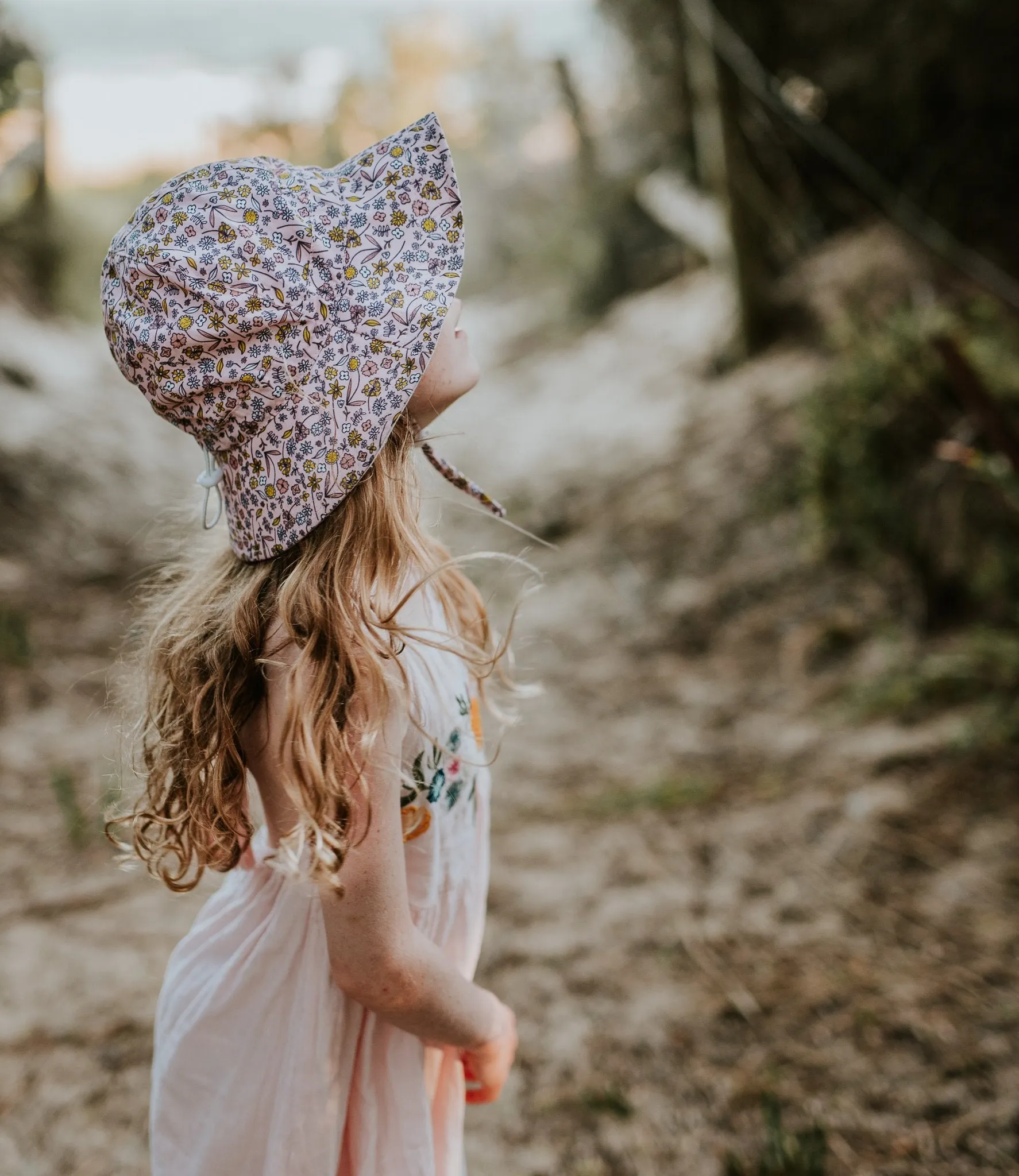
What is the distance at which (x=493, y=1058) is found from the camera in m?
1.18

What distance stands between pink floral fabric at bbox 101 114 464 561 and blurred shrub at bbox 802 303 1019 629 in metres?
3.17

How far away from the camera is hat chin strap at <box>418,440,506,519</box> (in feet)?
4.15

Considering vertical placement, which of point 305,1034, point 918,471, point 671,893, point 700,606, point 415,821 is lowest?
point 700,606

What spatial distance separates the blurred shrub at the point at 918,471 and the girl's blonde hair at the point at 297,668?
10.4 feet

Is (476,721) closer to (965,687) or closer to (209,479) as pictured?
(209,479)

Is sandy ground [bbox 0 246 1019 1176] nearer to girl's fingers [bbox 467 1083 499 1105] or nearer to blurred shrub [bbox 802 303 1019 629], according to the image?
blurred shrub [bbox 802 303 1019 629]

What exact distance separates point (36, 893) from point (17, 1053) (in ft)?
2.49

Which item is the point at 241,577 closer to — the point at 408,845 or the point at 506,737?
the point at 408,845

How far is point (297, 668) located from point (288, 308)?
0.36m

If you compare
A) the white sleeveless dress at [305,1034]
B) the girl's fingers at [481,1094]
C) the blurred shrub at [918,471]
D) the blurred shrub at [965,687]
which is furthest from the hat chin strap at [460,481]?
the blurred shrub at [918,471]

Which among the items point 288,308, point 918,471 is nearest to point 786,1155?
point 288,308

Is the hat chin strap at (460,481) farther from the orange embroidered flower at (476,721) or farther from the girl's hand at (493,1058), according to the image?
the girl's hand at (493,1058)

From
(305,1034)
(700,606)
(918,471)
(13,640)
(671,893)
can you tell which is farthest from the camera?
(700,606)

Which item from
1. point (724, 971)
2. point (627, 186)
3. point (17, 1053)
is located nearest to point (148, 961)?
point (17, 1053)
